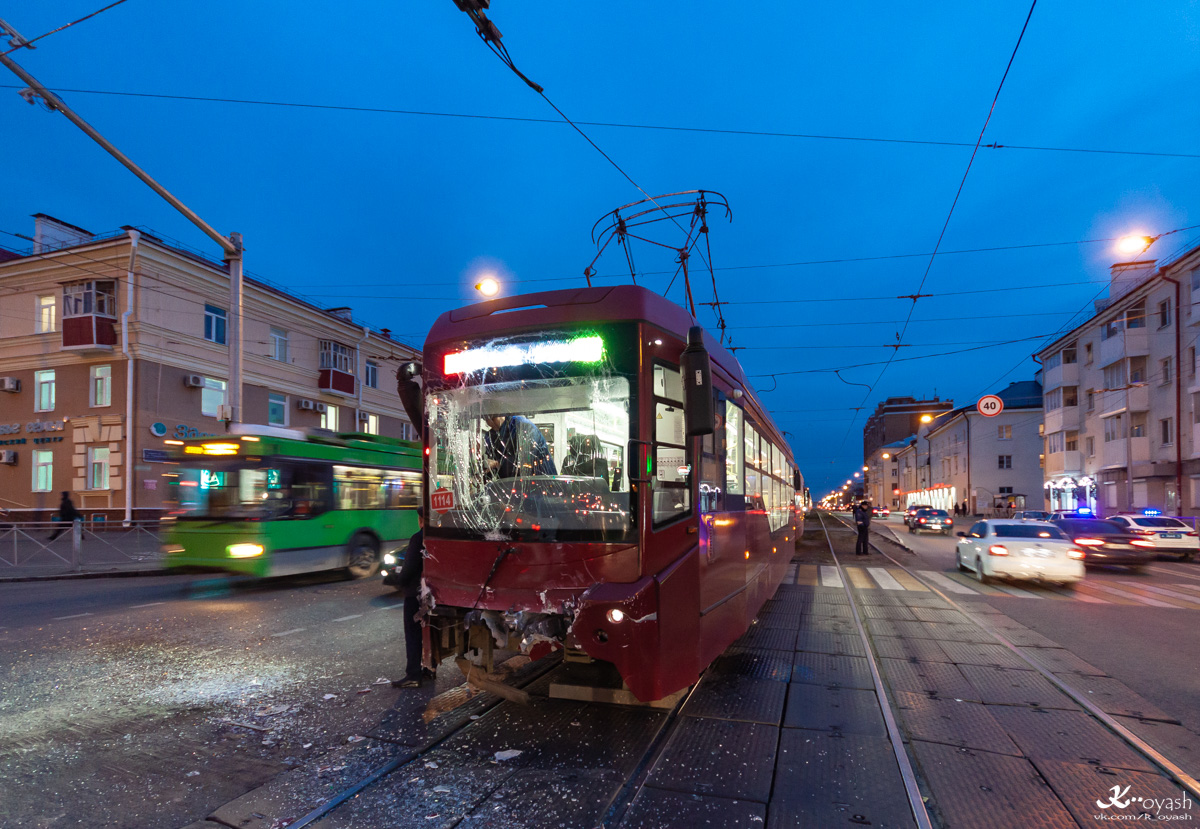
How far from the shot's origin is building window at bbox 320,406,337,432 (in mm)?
33031

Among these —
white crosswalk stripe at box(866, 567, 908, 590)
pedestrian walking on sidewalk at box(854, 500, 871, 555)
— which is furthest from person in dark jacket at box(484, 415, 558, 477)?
pedestrian walking on sidewalk at box(854, 500, 871, 555)

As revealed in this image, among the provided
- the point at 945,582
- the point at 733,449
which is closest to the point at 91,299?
the point at 733,449

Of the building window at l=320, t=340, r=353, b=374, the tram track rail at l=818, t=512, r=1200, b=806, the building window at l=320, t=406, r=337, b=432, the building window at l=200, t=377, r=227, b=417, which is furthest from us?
the building window at l=320, t=340, r=353, b=374

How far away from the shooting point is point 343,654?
7.44 meters

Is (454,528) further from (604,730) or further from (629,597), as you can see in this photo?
(604,730)

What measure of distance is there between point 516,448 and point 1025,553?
1280 centimetres

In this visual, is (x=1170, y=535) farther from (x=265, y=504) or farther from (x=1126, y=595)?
(x=265, y=504)

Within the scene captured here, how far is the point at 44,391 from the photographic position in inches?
1035

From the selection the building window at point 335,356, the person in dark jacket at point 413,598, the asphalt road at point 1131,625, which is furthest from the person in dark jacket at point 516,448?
the building window at point 335,356

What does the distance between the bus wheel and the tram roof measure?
10.1m

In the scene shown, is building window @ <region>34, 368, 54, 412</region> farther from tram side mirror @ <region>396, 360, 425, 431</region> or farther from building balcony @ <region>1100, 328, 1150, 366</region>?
building balcony @ <region>1100, 328, 1150, 366</region>

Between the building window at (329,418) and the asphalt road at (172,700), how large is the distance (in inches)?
893

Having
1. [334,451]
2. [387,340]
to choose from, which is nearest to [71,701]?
[334,451]

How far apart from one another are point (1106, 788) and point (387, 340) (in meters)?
37.4
